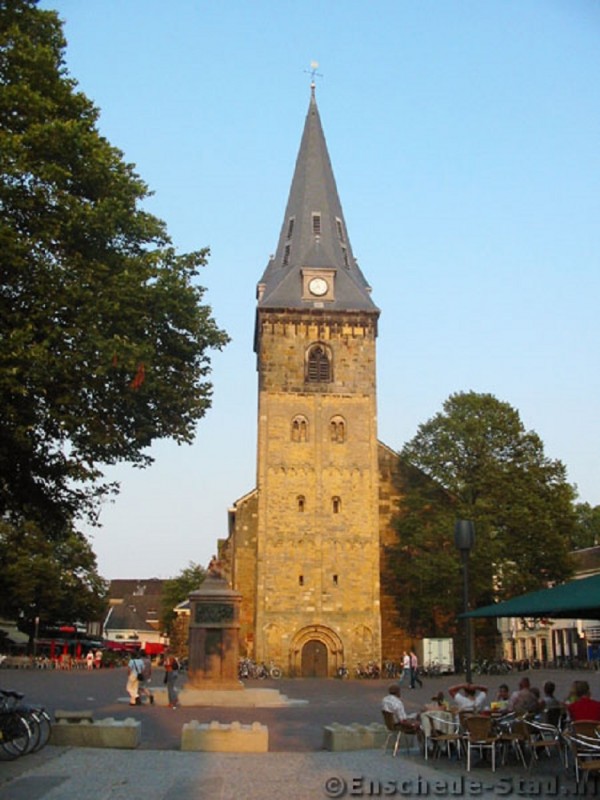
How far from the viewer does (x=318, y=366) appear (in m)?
47.7

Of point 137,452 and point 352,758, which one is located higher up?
point 137,452

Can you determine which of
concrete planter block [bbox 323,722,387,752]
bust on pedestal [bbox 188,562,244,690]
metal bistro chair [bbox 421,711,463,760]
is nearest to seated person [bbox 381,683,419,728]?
metal bistro chair [bbox 421,711,463,760]

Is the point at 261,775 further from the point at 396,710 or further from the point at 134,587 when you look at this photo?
the point at 134,587

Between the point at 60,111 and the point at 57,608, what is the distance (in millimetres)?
48818

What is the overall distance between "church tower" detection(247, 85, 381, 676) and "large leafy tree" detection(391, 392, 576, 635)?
7.80 ft

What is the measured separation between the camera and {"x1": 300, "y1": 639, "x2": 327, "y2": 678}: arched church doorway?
142 feet

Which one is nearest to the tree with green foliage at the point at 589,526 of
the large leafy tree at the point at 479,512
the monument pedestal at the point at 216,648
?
the large leafy tree at the point at 479,512

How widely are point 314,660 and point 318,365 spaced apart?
1511 centimetres

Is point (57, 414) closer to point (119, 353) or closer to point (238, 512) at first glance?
point (119, 353)

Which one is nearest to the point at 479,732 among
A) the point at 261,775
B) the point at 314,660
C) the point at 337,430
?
the point at 261,775

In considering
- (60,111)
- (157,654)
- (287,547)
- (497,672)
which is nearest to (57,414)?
(60,111)

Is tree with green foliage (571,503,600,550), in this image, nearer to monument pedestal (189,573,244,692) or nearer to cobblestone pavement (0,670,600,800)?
monument pedestal (189,573,244,692)

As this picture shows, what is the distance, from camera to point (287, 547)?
44.6 meters

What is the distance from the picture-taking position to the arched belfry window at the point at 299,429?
4641 cm
